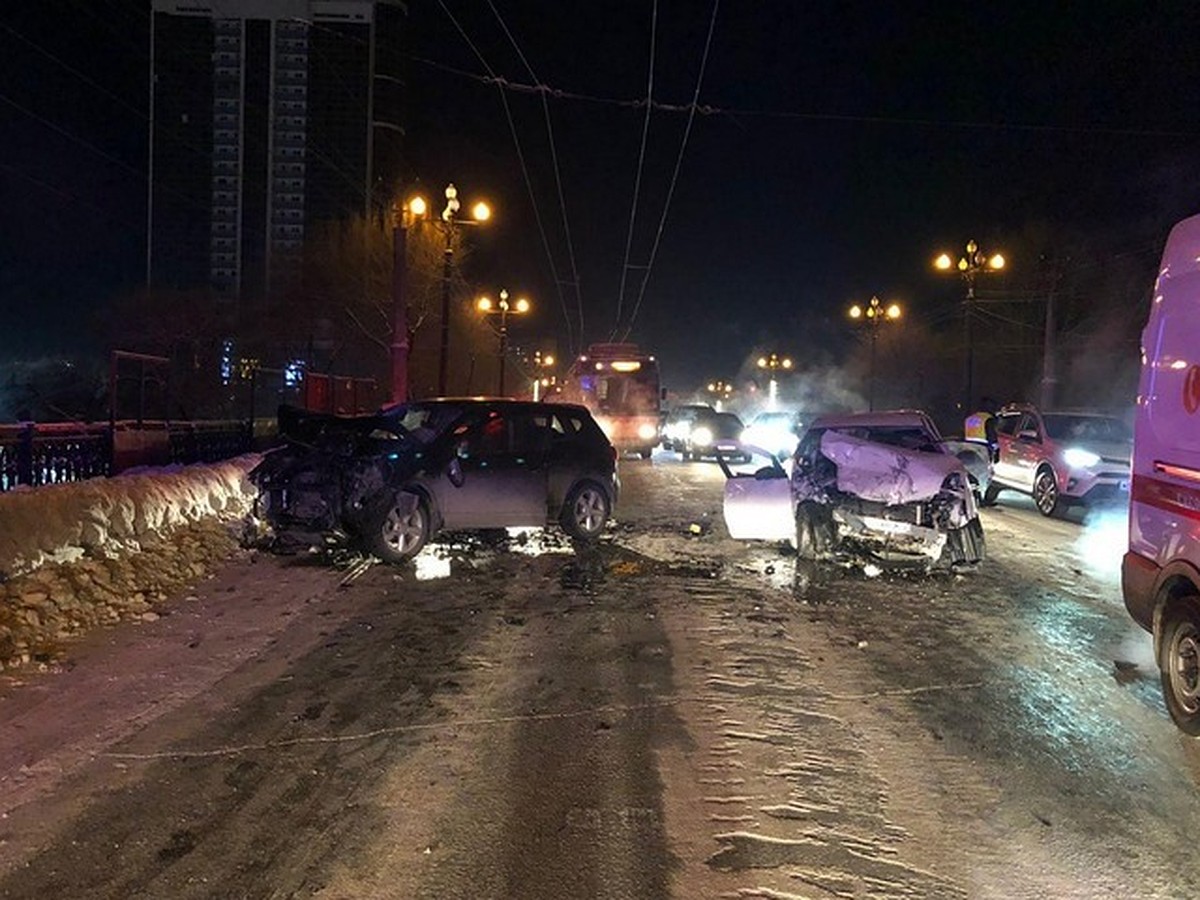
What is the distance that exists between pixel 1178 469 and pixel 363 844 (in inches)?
177

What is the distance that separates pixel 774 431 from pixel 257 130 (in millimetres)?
50370

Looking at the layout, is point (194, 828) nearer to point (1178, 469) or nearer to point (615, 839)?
point (615, 839)

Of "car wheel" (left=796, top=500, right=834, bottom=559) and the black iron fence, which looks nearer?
the black iron fence

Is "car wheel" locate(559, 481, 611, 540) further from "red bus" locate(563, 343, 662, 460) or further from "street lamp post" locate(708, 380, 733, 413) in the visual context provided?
"street lamp post" locate(708, 380, 733, 413)

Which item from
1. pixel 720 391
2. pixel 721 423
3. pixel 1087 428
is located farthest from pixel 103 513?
pixel 720 391

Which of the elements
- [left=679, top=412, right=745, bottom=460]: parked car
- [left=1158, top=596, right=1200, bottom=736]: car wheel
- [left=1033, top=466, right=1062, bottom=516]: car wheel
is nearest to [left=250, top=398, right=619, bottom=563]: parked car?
[left=1158, top=596, right=1200, bottom=736]: car wheel

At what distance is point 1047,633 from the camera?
8047 mm

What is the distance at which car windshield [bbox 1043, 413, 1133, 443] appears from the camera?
57.0 ft

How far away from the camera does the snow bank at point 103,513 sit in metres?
8.11

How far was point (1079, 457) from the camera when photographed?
16.9 metres

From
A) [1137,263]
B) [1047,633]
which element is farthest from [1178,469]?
[1137,263]

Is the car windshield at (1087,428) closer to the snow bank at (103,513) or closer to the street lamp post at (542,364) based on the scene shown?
the snow bank at (103,513)

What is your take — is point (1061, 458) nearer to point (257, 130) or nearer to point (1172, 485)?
point (1172, 485)

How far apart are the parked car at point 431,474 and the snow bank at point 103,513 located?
3.36ft
